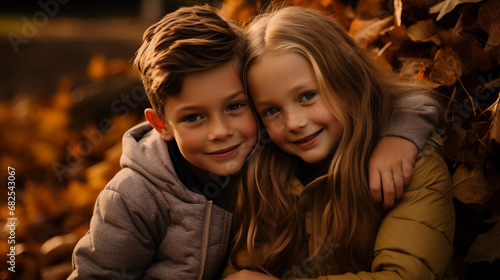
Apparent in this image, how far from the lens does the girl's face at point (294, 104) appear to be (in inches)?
73.6

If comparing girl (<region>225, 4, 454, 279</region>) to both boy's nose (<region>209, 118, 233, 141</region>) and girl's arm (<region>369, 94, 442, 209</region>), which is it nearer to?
girl's arm (<region>369, 94, 442, 209</region>)

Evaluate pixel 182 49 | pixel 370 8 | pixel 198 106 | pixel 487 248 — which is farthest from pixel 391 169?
pixel 370 8

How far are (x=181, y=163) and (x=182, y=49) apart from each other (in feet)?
1.89

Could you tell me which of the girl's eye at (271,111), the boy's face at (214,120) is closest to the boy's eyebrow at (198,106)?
the boy's face at (214,120)

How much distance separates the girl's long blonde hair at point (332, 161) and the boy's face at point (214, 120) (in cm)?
8

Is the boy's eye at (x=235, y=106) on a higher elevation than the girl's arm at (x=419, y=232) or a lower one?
higher

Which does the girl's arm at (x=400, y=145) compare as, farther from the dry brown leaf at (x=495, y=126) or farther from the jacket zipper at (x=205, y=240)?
the jacket zipper at (x=205, y=240)

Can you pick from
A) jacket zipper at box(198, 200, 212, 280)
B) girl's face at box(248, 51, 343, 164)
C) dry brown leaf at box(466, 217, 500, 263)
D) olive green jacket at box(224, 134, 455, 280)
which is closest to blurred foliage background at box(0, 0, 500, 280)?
dry brown leaf at box(466, 217, 500, 263)

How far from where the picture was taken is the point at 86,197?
362 cm

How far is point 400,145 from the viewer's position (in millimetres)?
1903

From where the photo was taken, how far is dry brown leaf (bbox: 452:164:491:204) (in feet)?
6.21

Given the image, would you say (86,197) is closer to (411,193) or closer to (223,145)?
(223,145)

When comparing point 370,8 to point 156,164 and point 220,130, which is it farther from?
point 156,164

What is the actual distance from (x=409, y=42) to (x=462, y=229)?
884mm
